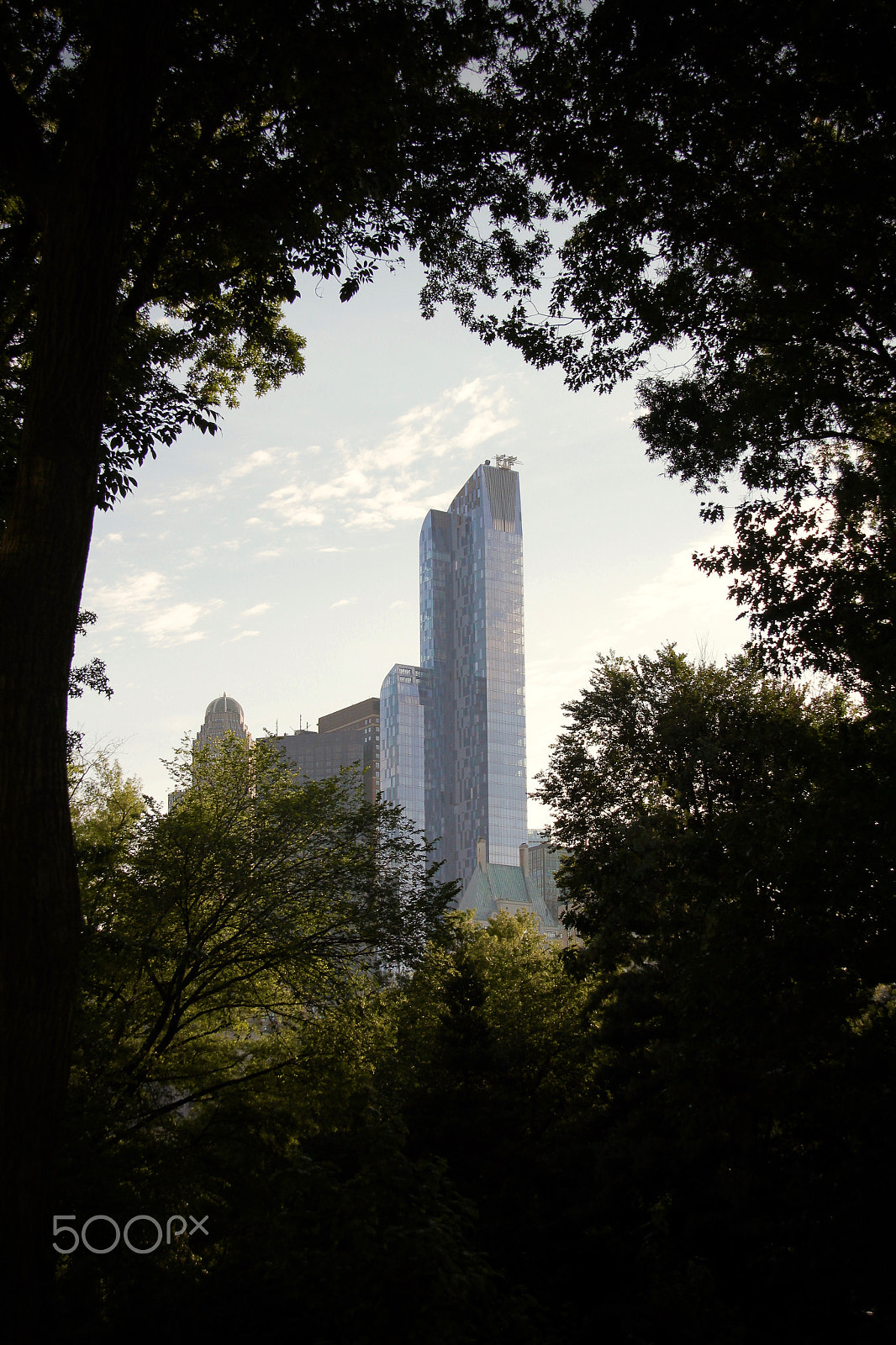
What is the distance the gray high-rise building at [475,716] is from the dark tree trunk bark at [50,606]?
177601 millimetres

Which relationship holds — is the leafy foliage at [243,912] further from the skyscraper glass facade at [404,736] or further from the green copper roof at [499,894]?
the skyscraper glass facade at [404,736]

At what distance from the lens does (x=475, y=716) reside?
19000 cm

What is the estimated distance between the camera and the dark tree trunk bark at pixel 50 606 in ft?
15.9

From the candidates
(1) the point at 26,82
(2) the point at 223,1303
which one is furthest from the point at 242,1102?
(1) the point at 26,82

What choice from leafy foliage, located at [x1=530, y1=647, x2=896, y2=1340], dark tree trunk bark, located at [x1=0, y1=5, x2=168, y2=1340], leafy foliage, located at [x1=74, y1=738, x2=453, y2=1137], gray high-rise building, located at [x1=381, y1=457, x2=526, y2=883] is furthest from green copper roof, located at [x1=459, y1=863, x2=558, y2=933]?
dark tree trunk bark, located at [x1=0, y1=5, x2=168, y2=1340]

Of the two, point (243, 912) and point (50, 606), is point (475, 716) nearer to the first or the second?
point (243, 912)

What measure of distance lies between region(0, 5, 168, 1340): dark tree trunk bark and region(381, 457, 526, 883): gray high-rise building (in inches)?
6992

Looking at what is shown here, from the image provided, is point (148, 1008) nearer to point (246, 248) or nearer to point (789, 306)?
point (246, 248)

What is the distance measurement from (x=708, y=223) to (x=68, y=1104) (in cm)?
1368

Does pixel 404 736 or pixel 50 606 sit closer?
pixel 50 606

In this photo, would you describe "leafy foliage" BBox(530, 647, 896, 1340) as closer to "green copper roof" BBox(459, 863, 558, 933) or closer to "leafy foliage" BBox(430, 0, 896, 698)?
"leafy foliage" BBox(430, 0, 896, 698)

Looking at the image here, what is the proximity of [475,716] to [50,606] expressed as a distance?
607 ft

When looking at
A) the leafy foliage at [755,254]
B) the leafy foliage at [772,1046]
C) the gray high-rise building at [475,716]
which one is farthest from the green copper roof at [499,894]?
the leafy foliage at [755,254]

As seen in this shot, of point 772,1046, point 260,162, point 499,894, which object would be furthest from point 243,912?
point 499,894
